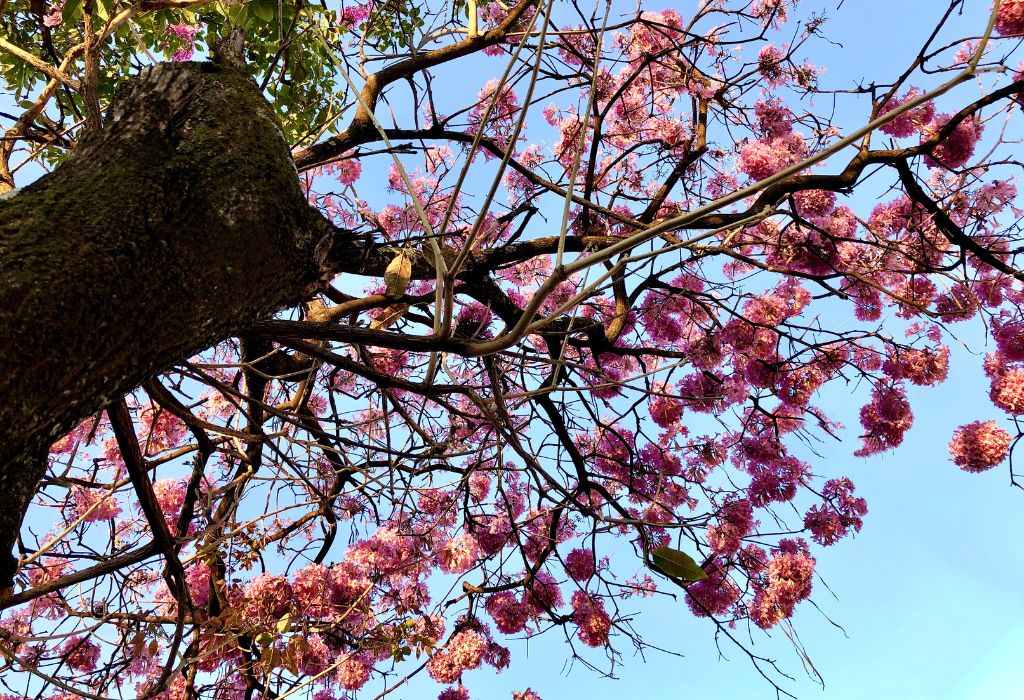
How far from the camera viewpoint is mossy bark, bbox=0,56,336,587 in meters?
0.87

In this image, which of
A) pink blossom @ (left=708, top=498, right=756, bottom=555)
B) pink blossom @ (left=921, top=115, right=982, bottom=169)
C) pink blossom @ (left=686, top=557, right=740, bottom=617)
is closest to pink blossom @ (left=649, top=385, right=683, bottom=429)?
pink blossom @ (left=708, top=498, right=756, bottom=555)

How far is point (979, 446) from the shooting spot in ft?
11.2

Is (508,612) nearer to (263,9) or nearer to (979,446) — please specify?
(979,446)

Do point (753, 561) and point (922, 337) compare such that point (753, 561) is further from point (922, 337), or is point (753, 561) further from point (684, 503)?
point (922, 337)

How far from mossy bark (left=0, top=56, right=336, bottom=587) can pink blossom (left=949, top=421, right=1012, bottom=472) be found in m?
3.55

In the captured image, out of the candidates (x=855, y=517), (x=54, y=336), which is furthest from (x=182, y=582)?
(x=855, y=517)

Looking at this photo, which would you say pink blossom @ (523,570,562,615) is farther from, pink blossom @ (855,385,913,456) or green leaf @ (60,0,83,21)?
green leaf @ (60,0,83,21)

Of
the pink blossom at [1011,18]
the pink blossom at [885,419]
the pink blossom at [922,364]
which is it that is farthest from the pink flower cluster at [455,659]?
the pink blossom at [1011,18]

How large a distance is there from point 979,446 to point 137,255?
3.86 meters

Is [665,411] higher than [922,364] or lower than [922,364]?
higher

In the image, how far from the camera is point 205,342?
108cm

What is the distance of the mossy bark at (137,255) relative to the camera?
865mm

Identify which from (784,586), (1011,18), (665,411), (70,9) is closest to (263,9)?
(70,9)

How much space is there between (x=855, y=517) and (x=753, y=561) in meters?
0.58
